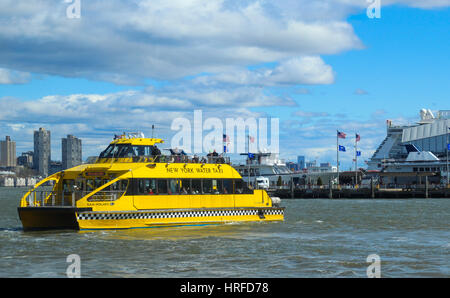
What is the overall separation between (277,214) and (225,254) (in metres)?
13.5

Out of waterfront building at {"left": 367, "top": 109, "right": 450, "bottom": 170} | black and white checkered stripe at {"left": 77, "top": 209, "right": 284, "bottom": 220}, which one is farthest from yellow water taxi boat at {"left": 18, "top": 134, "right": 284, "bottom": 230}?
waterfront building at {"left": 367, "top": 109, "right": 450, "bottom": 170}

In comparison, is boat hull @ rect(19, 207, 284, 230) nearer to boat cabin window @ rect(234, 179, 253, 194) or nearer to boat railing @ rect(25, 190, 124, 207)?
boat railing @ rect(25, 190, 124, 207)

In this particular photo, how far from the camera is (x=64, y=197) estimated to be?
29.6 metres

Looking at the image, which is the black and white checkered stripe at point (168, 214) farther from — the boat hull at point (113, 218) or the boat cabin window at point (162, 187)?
the boat cabin window at point (162, 187)

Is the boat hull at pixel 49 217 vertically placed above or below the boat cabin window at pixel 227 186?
below

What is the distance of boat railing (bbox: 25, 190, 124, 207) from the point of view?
27.0m

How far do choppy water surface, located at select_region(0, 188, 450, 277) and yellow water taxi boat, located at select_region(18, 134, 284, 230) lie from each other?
0.61 m

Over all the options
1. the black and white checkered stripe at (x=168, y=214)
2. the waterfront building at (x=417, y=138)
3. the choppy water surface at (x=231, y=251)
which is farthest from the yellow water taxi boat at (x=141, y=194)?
the waterfront building at (x=417, y=138)

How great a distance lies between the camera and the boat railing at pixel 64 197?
27047mm

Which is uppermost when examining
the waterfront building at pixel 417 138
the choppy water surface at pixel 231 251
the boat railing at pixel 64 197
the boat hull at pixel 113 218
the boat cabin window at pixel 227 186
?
the waterfront building at pixel 417 138
